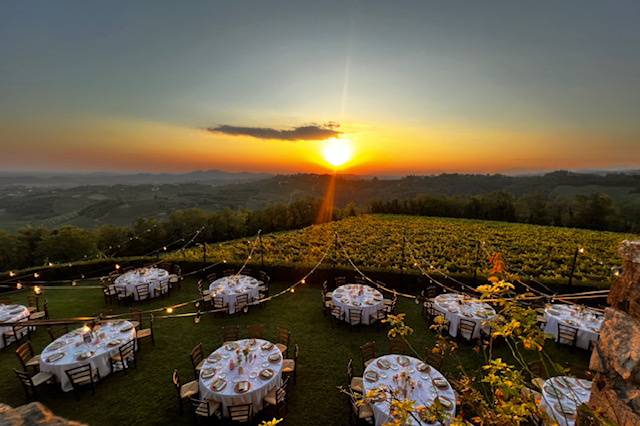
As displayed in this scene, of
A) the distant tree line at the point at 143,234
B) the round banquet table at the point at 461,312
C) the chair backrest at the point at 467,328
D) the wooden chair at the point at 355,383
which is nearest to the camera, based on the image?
the wooden chair at the point at 355,383

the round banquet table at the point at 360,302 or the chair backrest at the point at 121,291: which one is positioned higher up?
the round banquet table at the point at 360,302

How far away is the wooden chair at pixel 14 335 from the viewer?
946 cm

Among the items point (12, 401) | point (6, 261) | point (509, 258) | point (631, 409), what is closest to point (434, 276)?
point (509, 258)

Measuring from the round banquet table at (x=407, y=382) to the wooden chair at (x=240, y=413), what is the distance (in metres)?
2.59

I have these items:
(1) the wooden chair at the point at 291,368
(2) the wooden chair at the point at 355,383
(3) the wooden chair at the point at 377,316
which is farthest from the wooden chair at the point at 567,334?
(1) the wooden chair at the point at 291,368

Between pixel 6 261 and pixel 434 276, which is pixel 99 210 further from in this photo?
pixel 434 276

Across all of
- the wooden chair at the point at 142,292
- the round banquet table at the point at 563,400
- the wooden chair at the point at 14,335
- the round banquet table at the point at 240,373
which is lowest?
the wooden chair at the point at 14,335

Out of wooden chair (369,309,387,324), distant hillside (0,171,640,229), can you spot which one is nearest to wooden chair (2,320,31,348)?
wooden chair (369,309,387,324)

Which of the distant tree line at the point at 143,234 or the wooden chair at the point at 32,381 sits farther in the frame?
the distant tree line at the point at 143,234

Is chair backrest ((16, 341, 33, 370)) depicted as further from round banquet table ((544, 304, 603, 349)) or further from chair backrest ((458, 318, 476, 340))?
round banquet table ((544, 304, 603, 349))

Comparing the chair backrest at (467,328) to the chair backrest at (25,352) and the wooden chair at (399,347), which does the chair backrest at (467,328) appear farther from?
the chair backrest at (25,352)

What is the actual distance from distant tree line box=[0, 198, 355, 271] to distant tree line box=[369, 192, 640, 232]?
14140 mm

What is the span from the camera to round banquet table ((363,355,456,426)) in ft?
19.3

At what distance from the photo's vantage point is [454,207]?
2009 inches
